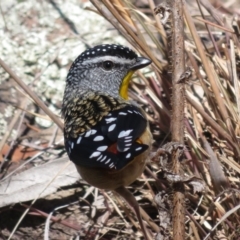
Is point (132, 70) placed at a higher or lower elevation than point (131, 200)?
higher

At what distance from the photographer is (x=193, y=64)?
3908 mm

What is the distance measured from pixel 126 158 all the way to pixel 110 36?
2.39m

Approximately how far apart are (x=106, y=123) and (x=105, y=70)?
0.83 metres

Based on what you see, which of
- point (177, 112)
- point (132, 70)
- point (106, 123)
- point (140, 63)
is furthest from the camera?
point (132, 70)

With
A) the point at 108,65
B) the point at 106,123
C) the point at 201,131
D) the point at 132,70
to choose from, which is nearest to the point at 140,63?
the point at 132,70

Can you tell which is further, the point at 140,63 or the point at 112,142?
the point at 140,63

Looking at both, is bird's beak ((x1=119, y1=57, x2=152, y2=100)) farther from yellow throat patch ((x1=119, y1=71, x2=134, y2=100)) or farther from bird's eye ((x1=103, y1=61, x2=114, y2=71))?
bird's eye ((x1=103, y1=61, x2=114, y2=71))

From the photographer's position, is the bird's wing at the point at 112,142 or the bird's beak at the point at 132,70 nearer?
the bird's wing at the point at 112,142

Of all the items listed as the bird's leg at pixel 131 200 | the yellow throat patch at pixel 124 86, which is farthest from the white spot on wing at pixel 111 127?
the yellow throat patch at pixel 124 86

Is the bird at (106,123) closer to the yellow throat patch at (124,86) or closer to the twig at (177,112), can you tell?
the yellow throat patch at (124,86)

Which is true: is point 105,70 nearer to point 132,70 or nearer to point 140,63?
point 132,70

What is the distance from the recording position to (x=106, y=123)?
11.3 feet

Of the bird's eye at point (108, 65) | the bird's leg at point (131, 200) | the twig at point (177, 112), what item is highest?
the bird's eye at point (108, 65)

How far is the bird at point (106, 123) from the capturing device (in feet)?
10.6
